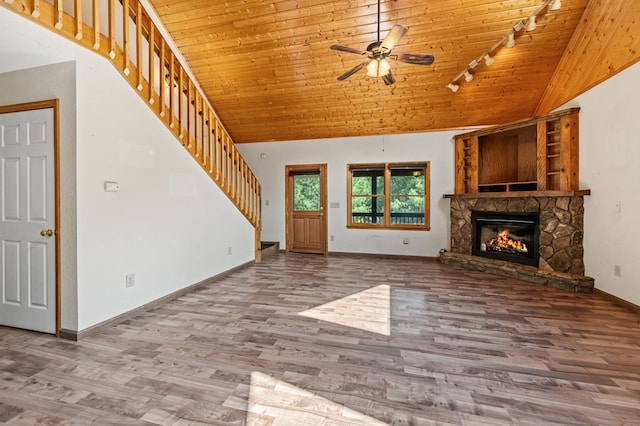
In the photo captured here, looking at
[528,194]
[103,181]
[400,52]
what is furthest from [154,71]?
[528,194]

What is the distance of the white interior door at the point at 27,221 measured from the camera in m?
2.73

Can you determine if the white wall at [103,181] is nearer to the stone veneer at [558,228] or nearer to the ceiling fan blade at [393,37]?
the ceiling fan blade at [393,37]

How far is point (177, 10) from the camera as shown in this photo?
4543mm

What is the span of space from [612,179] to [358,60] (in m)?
3.86

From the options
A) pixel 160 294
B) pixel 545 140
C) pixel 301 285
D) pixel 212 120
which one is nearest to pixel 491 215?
pixel 545 140

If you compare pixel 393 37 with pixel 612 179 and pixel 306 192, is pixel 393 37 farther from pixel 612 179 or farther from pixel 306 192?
pixel 306 192

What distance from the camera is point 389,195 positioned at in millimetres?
6625

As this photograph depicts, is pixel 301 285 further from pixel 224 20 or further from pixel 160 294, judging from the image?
pixel 224 20

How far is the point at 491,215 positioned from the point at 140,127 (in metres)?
5.58

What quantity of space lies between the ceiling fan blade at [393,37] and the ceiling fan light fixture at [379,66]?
0.42 ft

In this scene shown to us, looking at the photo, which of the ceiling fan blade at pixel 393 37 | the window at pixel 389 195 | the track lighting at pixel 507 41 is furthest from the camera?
the window at pixel 389 195

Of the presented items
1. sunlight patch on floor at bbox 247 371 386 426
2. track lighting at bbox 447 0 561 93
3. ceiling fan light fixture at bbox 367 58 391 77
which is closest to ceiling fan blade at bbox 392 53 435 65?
ceiling fan light fixture at bbox 367 58 391 77

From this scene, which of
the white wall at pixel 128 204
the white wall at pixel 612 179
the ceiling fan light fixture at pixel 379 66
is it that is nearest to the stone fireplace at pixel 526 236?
the white wall at pixel 612 179

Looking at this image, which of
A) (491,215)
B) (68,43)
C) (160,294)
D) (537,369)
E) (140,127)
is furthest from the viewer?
(491,215)
